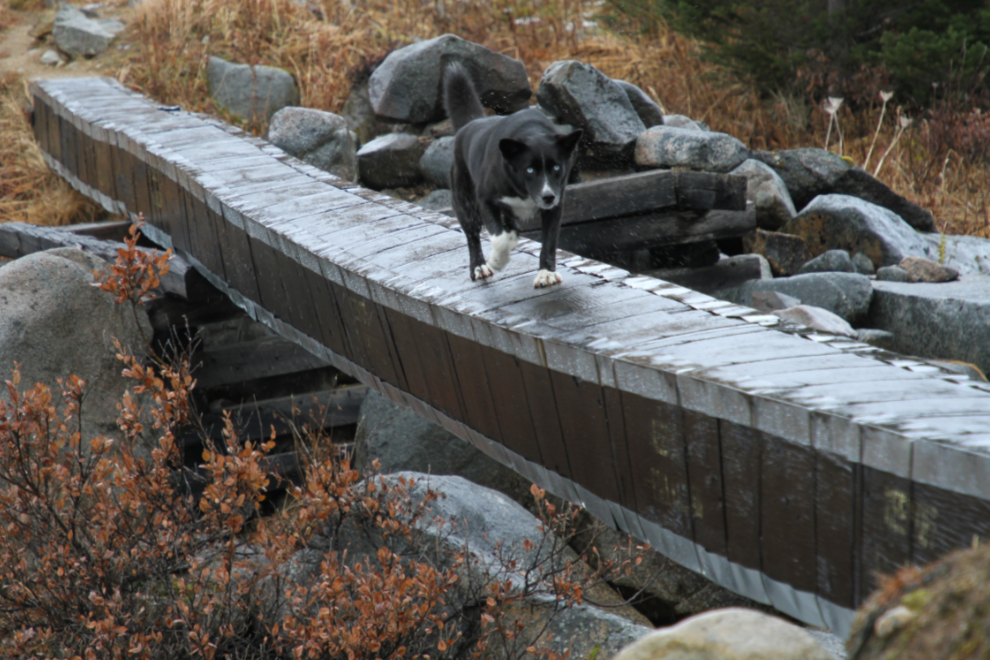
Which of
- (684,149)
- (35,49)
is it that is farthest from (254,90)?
(684,149)

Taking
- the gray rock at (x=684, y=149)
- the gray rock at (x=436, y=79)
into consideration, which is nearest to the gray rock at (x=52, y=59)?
the gray rock at (x=436, y=79)

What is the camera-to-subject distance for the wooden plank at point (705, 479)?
2.19 meters

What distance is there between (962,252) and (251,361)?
625 cm

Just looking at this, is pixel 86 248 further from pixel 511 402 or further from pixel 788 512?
pixel 788 512

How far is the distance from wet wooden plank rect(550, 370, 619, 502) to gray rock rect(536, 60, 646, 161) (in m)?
4.33

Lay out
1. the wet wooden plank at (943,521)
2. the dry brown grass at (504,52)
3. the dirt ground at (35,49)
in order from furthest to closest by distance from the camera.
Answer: the dirt ground at (35,49) → the dry brown grass at (504,52) → the wet wooden plank at (943,521)

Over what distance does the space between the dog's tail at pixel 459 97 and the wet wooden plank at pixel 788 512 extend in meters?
2.62

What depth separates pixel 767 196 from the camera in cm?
716

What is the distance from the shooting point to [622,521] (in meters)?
2.58

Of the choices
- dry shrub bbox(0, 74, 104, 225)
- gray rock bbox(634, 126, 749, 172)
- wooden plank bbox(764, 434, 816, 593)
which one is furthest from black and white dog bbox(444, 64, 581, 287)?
dry shrub bbox(0, 74, 104, 225)

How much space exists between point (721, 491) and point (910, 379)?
0.58 m

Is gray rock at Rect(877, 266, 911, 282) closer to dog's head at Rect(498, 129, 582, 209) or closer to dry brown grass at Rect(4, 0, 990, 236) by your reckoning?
dry brown grass at Rect(4, 0, 990, 236)

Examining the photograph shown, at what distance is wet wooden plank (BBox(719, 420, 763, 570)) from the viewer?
2.08 meters

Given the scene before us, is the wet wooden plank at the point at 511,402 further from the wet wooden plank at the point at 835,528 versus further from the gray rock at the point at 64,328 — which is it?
the gray rock at the point at 64,328
